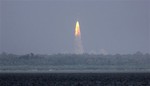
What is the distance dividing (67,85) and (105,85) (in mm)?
6421

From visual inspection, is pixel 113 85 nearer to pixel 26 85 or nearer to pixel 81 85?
pixel 81 85

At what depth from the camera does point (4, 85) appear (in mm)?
132125

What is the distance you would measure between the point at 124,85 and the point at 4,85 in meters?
20.0

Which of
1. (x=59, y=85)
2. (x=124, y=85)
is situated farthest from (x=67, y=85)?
(x=124, y=85)

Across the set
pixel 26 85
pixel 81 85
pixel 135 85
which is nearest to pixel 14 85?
pixel 26 85

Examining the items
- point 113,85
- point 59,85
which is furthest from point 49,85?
point 113,85

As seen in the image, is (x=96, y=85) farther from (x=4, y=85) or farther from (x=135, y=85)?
(x=4, y=85)

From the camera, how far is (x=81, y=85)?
132500 mm

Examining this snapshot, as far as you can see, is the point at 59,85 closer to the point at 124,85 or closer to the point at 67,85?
the point at 67,85

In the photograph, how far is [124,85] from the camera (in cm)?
13300

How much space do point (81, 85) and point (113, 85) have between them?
5.44 m

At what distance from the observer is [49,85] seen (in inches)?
5261

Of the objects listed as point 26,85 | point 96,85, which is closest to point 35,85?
point 26,85

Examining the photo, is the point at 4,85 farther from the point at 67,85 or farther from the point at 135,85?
the point at 135,85
